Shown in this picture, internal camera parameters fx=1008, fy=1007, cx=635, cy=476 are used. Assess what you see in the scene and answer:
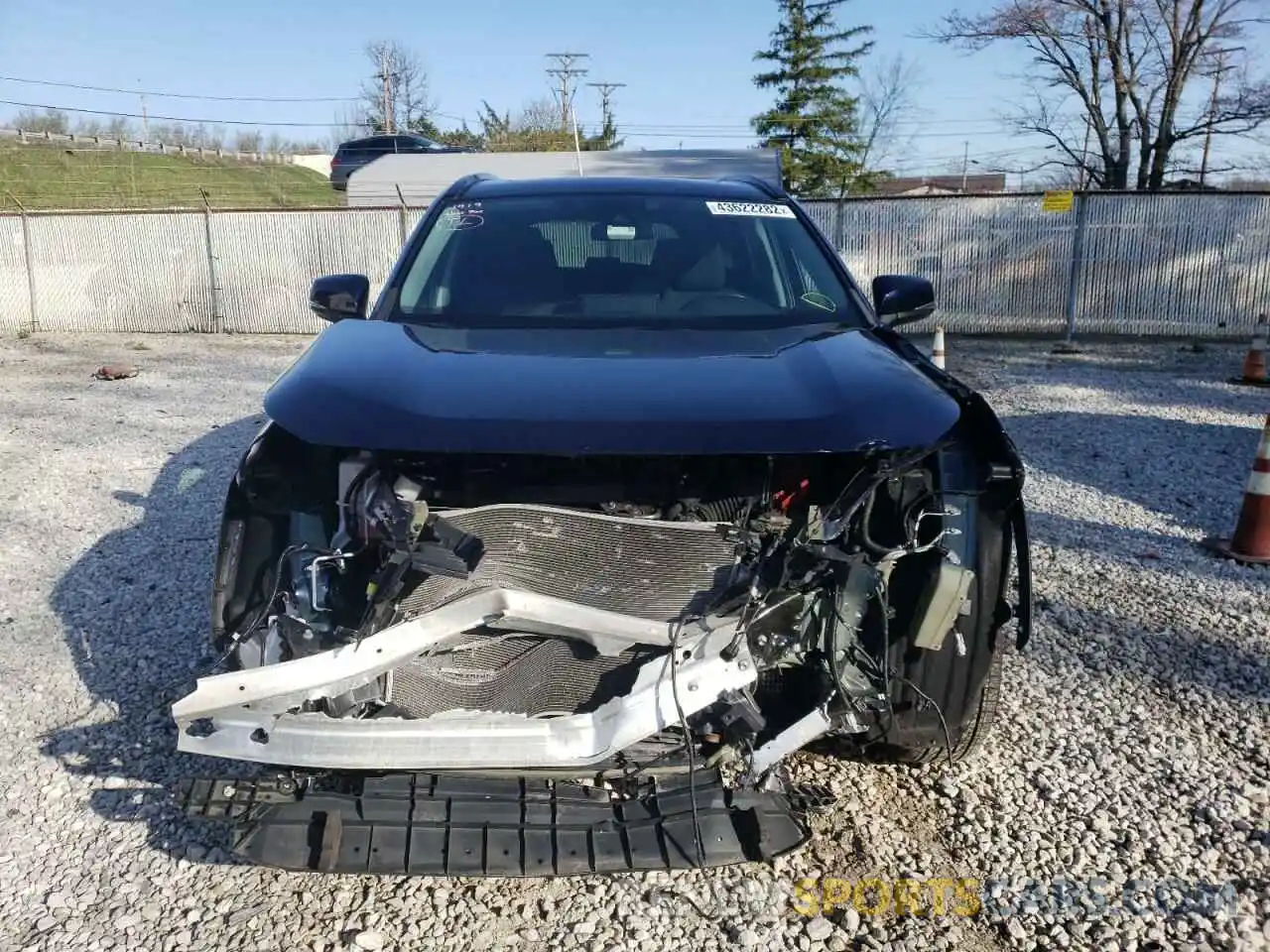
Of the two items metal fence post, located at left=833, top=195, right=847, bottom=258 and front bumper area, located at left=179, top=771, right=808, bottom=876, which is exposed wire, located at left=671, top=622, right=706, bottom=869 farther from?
metal fence post, located at left=833, top=195, right=847, bottom=258

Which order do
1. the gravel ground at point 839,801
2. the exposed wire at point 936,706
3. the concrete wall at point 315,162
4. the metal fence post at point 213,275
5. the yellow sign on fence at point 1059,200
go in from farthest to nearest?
the concrete wall at point 315,162 < the metal fence post at point 213,275 < the yellow sign on fence at point 1059,200 < the exposed wire at point 936,706 < the gravel ground at point 839,801

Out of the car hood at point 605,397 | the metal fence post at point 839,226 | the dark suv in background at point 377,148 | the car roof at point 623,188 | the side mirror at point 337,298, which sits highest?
the dark suv in background at point 377,148

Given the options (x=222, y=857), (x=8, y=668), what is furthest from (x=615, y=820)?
(x=8, y=668)

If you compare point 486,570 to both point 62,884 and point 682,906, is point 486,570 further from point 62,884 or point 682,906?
point 62,884

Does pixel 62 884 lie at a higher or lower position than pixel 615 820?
lower

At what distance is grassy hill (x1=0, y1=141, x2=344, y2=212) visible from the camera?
119ft

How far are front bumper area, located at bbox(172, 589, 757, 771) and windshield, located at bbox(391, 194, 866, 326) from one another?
4.30 ft

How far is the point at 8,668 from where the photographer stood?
3.79 m

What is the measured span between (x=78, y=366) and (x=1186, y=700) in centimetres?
1232

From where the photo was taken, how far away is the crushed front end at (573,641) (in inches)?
88.9

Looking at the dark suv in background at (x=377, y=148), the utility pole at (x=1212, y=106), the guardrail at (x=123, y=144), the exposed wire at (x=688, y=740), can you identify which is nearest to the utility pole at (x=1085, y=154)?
the utility pole at (x=1212, y=106)

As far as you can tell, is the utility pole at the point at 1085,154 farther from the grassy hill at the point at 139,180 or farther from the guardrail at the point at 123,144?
the guardrail at the point at 123,144

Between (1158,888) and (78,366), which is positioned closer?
(1158,888)

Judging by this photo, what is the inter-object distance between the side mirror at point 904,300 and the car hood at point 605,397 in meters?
0.87
